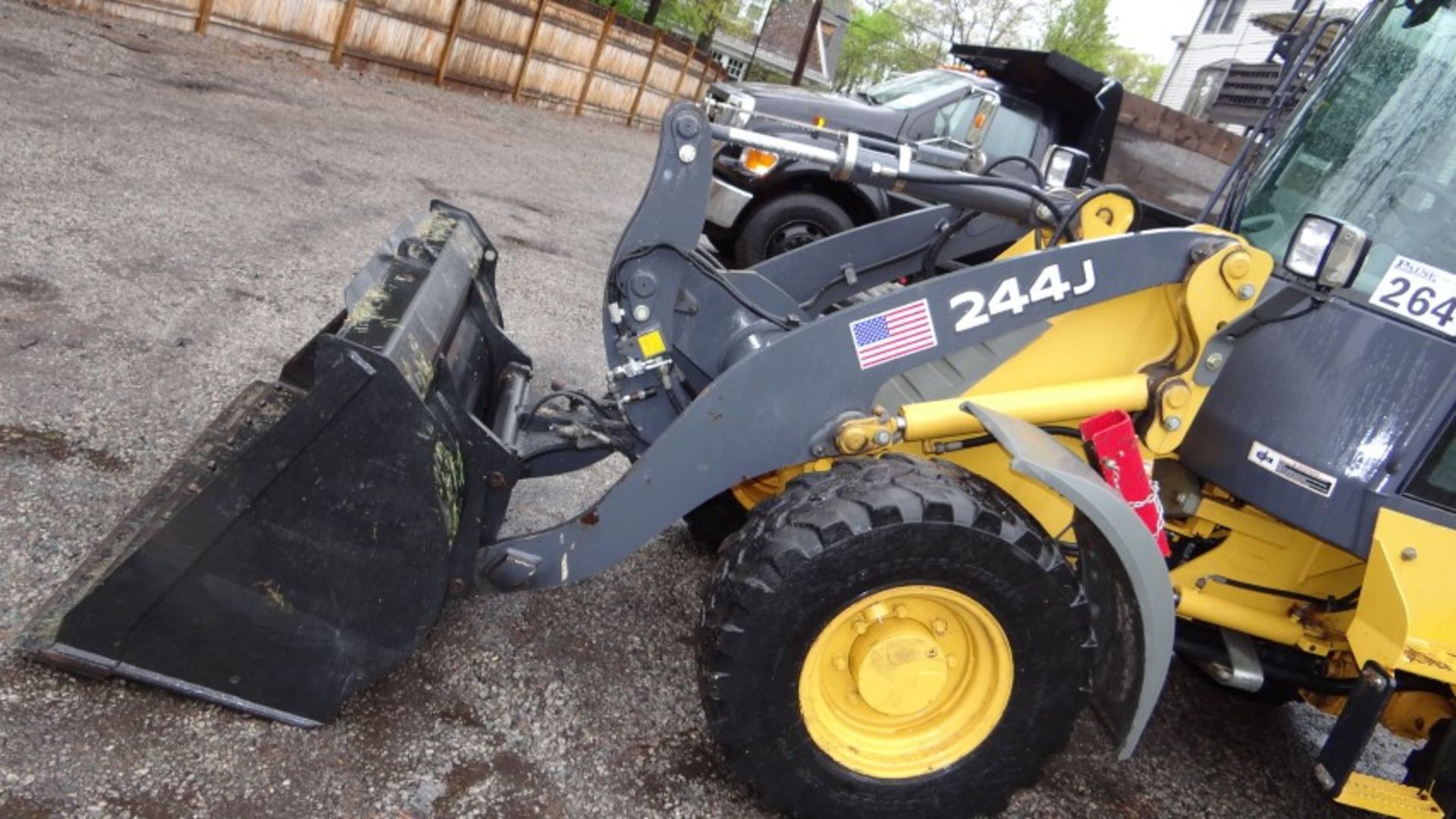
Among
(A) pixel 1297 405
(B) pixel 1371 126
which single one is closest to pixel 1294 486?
(A) pixel 1297 405

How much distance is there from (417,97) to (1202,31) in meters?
26.0

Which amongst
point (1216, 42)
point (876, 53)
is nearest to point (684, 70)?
point (1216, 42)

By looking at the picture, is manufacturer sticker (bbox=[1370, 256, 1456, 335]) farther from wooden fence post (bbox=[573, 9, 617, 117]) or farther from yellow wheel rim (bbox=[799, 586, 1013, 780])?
wooden fence post (bbox=[573, 9, 617, 117])

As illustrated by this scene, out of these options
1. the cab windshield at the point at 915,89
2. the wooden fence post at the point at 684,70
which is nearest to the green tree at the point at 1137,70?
the wooden fence post at the point at 684,70

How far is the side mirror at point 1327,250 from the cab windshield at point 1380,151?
367 millimetres

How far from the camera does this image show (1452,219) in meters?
2.91

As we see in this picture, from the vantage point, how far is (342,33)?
1345 cm

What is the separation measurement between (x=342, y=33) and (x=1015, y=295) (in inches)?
507

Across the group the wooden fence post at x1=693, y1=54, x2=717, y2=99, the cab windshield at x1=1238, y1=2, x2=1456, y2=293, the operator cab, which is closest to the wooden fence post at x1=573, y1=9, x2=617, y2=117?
the wooden fence post at x1=693, y1=54, x2=717, y2=99

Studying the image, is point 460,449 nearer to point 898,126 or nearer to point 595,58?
point 898,126

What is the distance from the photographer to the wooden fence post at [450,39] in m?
15.2

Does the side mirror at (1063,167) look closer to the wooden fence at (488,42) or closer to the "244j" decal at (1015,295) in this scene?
the "244j" decal at (1015,295)

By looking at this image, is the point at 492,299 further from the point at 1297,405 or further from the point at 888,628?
the point at 1297,405

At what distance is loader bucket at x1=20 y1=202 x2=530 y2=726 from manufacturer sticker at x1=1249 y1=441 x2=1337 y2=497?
2203mm
